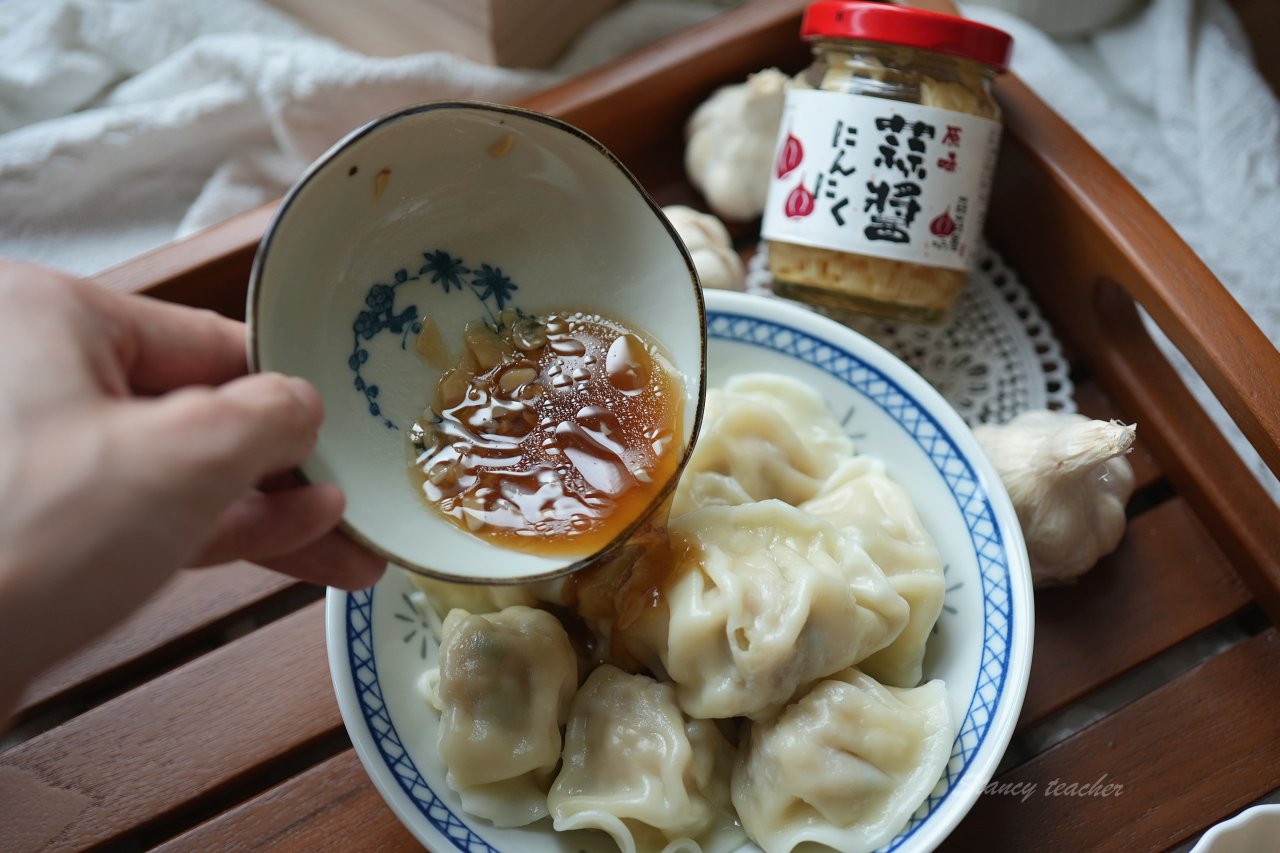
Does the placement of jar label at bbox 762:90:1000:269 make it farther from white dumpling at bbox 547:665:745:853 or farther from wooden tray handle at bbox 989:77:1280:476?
white dumpling at bbox 547:665:745:853

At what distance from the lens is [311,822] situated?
5.54 ft

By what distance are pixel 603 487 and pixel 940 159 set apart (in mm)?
935

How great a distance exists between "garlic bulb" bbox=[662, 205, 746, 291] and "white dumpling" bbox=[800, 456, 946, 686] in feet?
1.72

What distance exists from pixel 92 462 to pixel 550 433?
28.2 inches

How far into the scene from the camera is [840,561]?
5.35 feet

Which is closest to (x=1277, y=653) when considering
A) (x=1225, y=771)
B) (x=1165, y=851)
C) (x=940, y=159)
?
(x=1225, y=771)

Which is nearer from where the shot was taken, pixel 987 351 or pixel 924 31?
pixel 924 31

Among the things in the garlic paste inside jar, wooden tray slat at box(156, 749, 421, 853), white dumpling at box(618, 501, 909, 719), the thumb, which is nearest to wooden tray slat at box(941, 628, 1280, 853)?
white dumpling at box(618, 501, 909, 719)

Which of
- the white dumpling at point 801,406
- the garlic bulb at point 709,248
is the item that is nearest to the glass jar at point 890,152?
the garlic bulb at point 709,248

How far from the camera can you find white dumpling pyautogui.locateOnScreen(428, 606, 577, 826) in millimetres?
1517

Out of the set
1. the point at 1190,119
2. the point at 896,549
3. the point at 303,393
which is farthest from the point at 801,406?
the point at 1190,119

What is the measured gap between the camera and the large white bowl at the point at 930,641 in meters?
1.49

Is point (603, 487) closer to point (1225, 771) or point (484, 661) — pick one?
point (484, 661)

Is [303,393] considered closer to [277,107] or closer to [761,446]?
[761,446]
